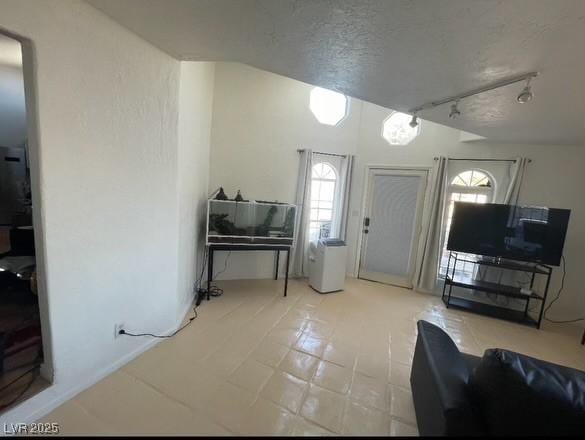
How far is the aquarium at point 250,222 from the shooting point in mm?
3105

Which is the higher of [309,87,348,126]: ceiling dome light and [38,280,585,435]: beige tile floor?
[309,87,348,126]: ceiling dome light

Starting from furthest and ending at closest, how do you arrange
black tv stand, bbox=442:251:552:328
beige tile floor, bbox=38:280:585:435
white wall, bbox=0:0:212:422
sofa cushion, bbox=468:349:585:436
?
black tv stand, bbox=442:251:552:328, white wall, bbox=0:0:212:422, beige tile floor, bbox=38:280:585:435, sofa cushion, bbox=468:349:585:436

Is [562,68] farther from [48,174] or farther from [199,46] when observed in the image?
[48,174]

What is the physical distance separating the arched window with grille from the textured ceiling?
1.49m

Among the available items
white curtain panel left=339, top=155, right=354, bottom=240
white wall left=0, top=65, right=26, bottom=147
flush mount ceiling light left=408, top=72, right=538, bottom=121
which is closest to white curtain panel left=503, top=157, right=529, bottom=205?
flush mount ceiling light left=408, top=72, right=538, bottom=121

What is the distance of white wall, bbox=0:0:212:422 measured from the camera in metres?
1.29

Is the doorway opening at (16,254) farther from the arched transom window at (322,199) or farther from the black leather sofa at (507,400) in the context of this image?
the arched transom window at (322,199)

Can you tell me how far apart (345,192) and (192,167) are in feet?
7.71

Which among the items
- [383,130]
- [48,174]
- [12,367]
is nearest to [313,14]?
[48,174]

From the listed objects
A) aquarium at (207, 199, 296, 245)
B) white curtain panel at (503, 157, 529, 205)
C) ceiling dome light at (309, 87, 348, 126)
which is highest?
ceiling dome light at (309, 87, 348, 126)

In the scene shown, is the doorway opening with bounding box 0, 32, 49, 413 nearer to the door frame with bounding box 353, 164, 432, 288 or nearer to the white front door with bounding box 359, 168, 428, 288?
the door frame with bounding box 353, 164, 432, 288

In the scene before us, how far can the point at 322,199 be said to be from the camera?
4.07m

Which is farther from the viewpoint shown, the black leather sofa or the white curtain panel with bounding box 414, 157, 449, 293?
the white curtain panel with bounding box 414, 157, 449, 293

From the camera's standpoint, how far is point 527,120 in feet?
7.80
